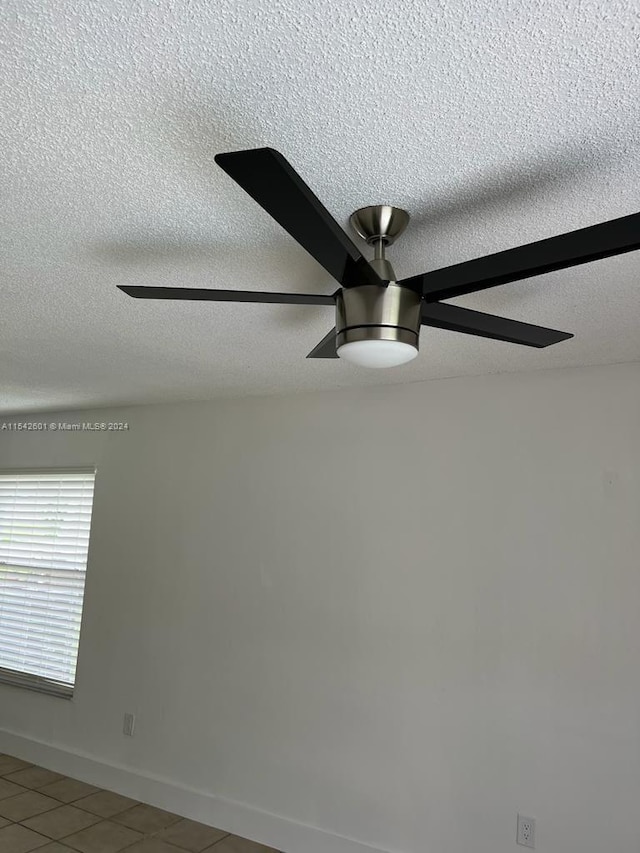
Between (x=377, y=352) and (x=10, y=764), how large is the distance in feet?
13.8

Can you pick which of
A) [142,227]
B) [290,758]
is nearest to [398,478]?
[290,758]

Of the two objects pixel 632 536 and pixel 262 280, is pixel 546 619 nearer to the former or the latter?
pixel 632 536

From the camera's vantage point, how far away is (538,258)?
4.18 ft

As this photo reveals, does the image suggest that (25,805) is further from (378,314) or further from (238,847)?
(378,314)

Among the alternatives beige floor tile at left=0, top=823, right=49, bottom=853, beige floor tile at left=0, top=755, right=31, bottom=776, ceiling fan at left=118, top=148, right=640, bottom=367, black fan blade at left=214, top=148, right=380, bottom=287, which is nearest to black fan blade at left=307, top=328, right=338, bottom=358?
ceiling fan at left=118, top=148, right=640, bottom=367

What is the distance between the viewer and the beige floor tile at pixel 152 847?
322 centimetres

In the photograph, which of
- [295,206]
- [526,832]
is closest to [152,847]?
[526,832]

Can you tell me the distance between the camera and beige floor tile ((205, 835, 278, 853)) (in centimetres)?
325

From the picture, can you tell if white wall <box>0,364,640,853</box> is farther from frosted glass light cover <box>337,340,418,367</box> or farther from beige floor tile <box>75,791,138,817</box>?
frosted glass light cover <box>337,340,418,367</box>

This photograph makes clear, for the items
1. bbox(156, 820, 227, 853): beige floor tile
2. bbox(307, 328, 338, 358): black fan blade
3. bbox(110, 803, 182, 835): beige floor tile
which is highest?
bbox(307, 328, 338, 358): black fan blade

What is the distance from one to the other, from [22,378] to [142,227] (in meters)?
2.26

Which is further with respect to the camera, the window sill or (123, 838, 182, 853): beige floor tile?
the window sill

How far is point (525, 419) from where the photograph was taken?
9.91ft

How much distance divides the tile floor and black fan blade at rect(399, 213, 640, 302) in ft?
9.82
